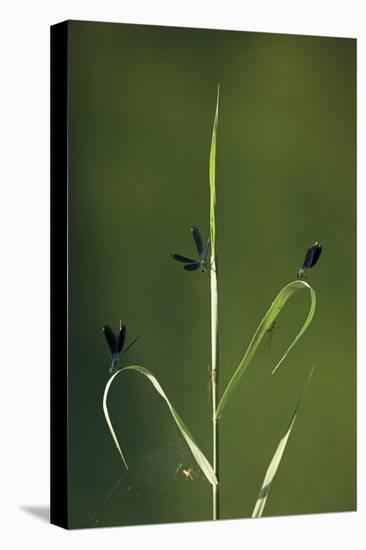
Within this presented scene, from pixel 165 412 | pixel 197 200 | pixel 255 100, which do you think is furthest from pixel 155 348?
pixel 255 100

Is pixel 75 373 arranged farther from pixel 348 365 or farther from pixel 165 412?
pixel 348 365

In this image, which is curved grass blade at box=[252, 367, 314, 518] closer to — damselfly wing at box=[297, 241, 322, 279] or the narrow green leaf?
damselfly wing at box=[297, 241, 322, 279]

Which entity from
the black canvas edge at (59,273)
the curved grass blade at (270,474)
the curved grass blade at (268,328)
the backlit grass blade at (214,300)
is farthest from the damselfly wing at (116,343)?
the curved grass blade at (270,474)

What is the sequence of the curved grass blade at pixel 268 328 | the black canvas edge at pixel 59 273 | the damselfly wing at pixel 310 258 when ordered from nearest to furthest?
the black canvas edge at pixel 59 273, the curved grass blade at pixel 268 328, the damselfly wing at pixel 310 258

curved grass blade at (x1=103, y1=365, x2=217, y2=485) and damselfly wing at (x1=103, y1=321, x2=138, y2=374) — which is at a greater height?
damselfly wing at (x1=103, y1=321, x2=138, y2=374)

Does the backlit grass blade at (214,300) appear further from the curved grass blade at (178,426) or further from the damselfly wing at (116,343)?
the damselfly wing at (116,343)

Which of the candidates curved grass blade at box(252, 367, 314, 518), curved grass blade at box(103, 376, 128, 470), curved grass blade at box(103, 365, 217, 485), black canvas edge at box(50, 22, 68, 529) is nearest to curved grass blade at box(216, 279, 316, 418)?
curved grass blade at box(103, 365, 217, 485)

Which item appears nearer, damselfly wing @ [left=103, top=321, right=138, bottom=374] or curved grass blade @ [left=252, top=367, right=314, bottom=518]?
damselfly wing @ [left=103, top=321, right=138, bottom=374]
